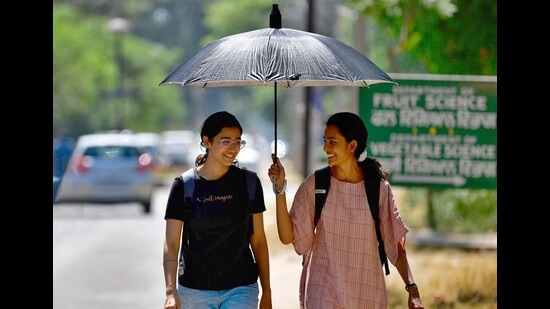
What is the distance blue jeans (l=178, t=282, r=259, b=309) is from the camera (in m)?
5.78

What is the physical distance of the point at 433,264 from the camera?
13578 millimetres

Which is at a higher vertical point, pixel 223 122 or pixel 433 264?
pixel 223 122

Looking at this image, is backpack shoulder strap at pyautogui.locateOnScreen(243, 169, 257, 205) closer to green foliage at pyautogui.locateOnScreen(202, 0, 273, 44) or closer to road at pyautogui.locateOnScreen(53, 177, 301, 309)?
road at pyautogui.locateOnScreen(53, 177, 301, 309)

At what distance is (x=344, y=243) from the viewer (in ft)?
19.4

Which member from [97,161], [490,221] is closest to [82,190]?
[97,161]

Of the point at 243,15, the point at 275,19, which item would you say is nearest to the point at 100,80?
the point at 243,15

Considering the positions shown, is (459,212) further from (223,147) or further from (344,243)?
(223,147)

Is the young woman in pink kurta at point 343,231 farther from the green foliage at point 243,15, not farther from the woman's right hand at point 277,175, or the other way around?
the green foliage at point 243,15

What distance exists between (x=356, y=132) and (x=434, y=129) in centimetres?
804

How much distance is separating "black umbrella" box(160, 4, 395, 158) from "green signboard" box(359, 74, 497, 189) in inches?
292

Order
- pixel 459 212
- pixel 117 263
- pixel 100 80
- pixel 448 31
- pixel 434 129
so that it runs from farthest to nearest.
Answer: pixel 100 80 → pixel 459 212 → pixel 117 263 → pixel 448 31 → pixel 434 129
